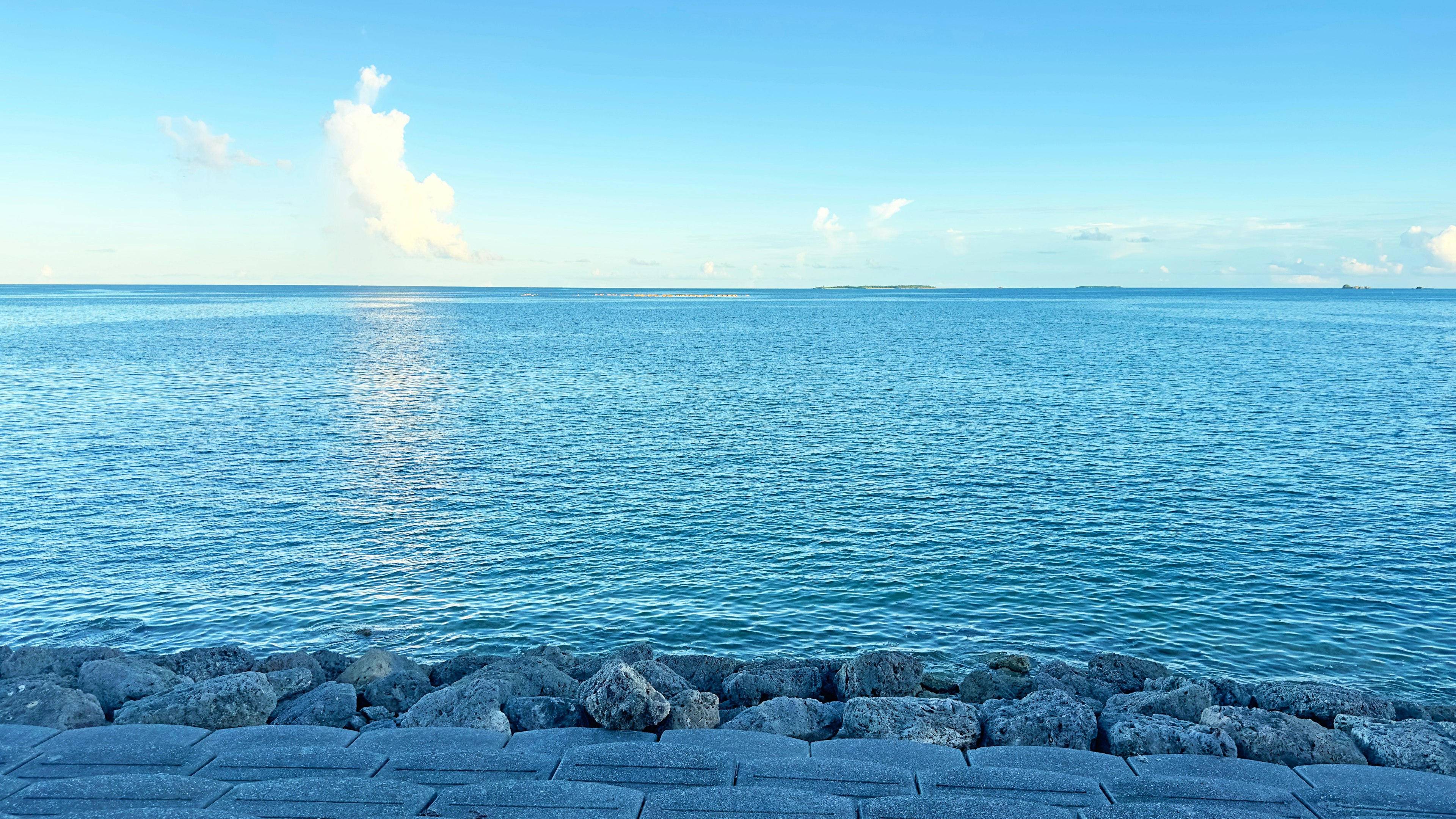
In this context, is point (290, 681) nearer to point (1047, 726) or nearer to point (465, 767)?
point (465, 767)

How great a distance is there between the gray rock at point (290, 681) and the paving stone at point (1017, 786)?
39.2 ft

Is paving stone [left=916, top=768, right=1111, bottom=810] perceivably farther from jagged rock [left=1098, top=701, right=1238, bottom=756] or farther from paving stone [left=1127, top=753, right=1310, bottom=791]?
jagged rock [left=1098, top=701, right=1238, bottom=756]

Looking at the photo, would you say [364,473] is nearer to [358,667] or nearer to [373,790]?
[358,667]

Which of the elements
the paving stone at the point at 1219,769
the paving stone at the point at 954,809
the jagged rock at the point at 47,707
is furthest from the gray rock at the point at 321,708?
the paving stone at the point at 1219,769

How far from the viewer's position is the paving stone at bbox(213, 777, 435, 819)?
949cm

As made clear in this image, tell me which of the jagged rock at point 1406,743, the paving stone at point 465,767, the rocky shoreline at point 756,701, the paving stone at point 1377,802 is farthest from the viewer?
the rocky shoreline at point 756,701

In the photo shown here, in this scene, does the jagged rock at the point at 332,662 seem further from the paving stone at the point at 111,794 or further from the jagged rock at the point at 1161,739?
the jagged rock at the point at 1161,739

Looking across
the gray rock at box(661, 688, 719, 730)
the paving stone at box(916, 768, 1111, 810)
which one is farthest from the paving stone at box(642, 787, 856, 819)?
the gray rock at box(661, 688, 719, 730)

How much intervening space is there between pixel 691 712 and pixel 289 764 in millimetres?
5481

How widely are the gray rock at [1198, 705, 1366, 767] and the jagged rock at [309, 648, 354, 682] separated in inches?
641

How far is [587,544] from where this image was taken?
1116 inches

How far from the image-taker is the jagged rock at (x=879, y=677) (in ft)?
54.9

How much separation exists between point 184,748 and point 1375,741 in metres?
17.0

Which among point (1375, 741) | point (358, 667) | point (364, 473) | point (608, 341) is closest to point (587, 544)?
point (358, 667)
